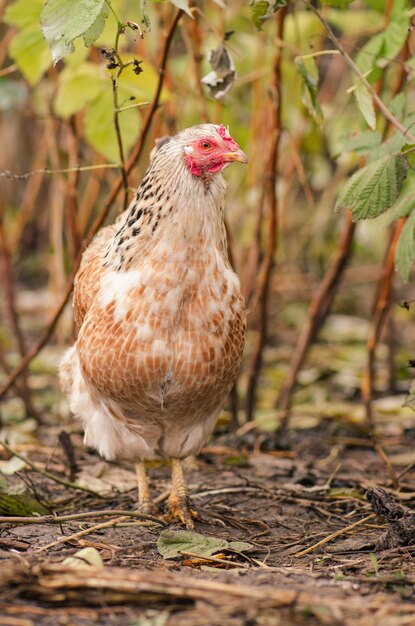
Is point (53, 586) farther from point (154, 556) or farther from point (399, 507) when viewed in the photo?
point (399, 507)

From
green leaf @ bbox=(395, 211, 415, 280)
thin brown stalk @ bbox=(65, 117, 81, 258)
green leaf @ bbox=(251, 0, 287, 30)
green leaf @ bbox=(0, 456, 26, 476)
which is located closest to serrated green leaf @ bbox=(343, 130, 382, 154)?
green leaf @ bbox=(395, 211, 415, 280)

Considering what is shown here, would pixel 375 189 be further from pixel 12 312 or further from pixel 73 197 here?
pixel 12 312

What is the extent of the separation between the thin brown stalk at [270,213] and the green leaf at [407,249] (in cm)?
136

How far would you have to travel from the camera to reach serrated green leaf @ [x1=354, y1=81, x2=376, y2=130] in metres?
3.13

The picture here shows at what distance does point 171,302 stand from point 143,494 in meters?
1.03

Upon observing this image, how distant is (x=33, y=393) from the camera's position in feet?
20.2

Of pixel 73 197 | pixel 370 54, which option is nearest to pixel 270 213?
pixel 73 197

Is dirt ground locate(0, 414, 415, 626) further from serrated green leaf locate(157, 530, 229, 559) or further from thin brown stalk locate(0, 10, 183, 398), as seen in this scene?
thin brown stalk locate(0, 10, 183, 398)

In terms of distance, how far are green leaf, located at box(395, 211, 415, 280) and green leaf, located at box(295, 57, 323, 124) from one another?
63 centimetres

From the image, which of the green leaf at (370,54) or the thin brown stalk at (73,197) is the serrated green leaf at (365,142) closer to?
the green leaf at (370,54)

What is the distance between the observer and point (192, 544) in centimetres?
320

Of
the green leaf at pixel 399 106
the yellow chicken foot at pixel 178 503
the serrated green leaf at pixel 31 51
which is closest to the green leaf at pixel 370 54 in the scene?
the green leaf at pixel 399 106

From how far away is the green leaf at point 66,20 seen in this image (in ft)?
9.46

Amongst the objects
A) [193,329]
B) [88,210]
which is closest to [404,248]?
[193,329]
